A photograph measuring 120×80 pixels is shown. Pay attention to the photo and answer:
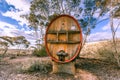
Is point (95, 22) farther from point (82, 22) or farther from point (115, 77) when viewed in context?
Result: point (115, 77)

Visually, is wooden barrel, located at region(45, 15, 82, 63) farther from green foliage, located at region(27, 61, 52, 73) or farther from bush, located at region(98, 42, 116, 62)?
bush, located at region(98, 42, 116, 62)

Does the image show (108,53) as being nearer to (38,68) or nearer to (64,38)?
(64,38)

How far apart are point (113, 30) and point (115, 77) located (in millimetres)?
2192

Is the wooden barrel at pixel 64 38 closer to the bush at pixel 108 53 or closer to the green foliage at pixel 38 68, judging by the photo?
the green foliage at pixel 38 68

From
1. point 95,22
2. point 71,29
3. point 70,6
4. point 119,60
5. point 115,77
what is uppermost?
point 70,6

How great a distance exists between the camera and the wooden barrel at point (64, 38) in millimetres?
6078

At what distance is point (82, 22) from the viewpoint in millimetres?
10219

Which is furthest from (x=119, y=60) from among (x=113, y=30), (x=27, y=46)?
(x=27, y=46)

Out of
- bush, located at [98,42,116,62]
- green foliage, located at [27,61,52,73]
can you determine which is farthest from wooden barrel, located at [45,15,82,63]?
bush, located at [98,42,116,62]

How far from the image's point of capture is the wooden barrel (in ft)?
19.9

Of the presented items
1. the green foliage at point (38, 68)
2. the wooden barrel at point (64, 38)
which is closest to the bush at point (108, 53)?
the wooden barrel at point (64, 38)

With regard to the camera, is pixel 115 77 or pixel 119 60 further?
pixel 119 60

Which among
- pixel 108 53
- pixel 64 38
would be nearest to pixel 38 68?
pixel 64 38

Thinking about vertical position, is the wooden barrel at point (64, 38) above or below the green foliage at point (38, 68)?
above
